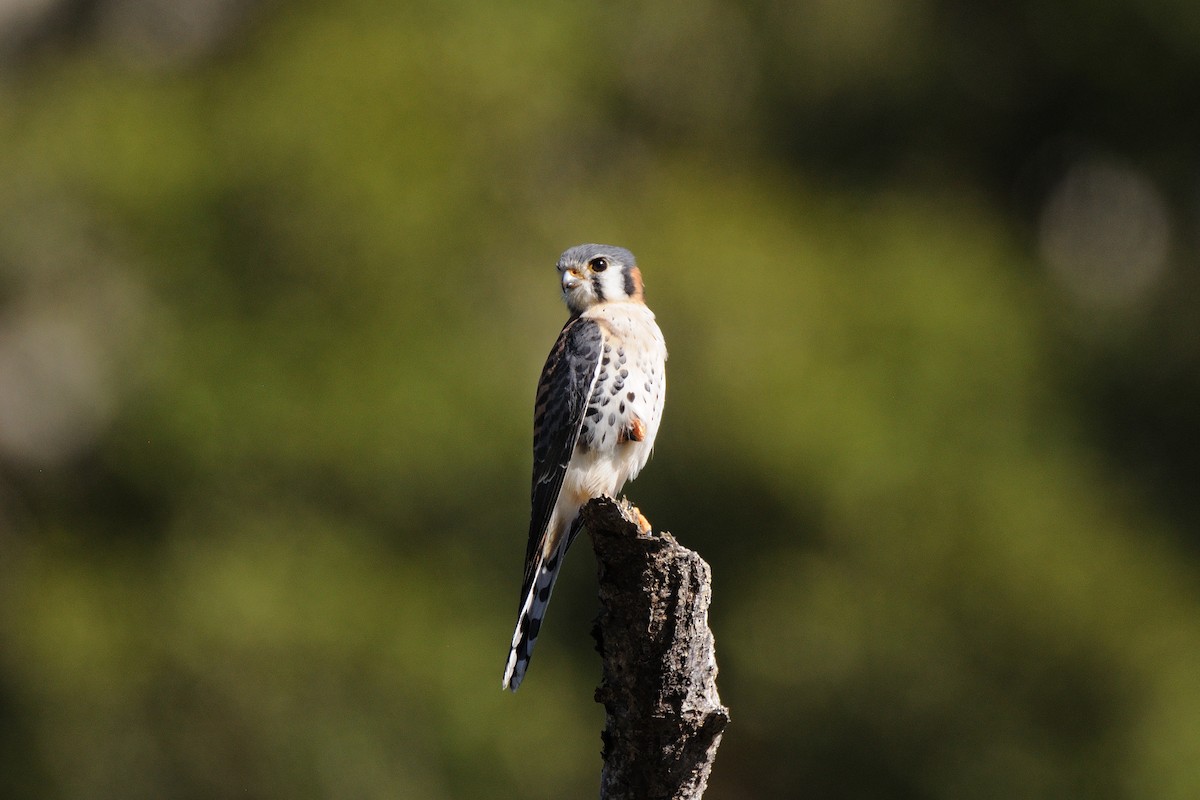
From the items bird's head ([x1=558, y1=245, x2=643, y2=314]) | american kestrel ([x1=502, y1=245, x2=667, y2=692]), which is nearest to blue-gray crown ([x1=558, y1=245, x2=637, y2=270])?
bird's head ([x1=558, y1=245, x2=643, y2=314])

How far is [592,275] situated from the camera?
4.19 metres

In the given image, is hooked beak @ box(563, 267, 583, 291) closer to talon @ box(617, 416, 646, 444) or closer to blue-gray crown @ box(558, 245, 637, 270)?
blue-gray crown @ box(558, 245, 637, 270)

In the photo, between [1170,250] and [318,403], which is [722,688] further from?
[1170,250]

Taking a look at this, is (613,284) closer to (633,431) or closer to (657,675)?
(633,431)

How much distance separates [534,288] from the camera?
6.03 metres

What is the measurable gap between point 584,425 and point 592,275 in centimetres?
58

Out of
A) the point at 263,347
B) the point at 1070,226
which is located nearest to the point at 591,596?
the point at 263,347

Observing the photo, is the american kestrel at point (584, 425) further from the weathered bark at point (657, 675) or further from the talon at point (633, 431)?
the weathered bark at point (657, 675)

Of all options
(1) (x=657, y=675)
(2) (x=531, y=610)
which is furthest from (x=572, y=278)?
(1) (x=657, y=675)

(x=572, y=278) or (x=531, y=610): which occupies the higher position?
(x=572, y=278)

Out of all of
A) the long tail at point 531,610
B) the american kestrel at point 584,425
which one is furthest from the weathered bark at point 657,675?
the american kestrel at point 584,425

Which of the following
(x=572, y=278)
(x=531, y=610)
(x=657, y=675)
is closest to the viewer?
(x=657, y=675)

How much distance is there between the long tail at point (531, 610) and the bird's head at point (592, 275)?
0.74m

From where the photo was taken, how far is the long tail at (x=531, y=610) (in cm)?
360
